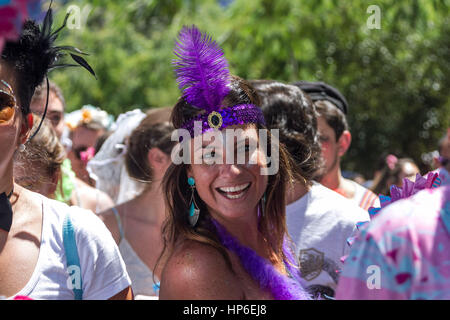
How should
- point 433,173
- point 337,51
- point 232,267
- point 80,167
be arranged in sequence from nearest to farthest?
point 433,173 < point 232,267 < point 80,167 < point 337,51

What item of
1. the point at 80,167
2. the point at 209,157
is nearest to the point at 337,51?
the point at 80,167

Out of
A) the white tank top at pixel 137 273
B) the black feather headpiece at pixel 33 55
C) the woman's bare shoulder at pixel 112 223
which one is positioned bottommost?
the white tank top at pixel 137 273

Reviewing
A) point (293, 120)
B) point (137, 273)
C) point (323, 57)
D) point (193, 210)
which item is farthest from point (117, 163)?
point (323, 57)

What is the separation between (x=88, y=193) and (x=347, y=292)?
3.41m

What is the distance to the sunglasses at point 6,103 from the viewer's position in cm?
177

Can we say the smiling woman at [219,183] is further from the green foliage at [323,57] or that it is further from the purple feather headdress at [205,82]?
the green foliage at [323,57]

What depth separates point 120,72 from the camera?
52.4 ft

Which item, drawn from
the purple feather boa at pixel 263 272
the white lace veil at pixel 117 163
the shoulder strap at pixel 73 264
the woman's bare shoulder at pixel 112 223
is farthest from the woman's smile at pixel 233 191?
the white lace veil at pixel 117 163

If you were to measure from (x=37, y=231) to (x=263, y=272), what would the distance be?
783mm

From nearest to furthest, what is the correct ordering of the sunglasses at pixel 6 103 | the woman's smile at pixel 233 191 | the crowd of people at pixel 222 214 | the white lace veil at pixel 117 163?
the crowd of people at pixel 222 214, the sunglasses at pixel 6 103, the woman's smile at pixel 233 191, the white lace veil at pixel 117 163

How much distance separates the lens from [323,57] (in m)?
11.6

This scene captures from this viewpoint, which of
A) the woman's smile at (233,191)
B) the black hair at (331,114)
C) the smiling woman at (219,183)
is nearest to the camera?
the smiling woman at (219,183)

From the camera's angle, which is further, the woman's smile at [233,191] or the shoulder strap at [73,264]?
the woman's smile at [233,191]

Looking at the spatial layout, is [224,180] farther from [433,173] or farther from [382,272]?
[382,272]
